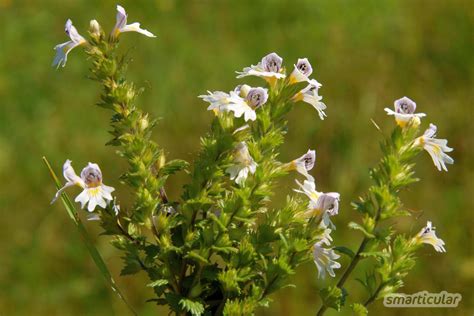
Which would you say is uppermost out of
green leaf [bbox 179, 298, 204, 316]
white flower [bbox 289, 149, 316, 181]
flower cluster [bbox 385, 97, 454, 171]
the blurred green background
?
the blurred green background

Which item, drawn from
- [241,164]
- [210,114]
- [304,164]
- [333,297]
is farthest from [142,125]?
[210,114]

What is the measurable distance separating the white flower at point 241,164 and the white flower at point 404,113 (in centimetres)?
26

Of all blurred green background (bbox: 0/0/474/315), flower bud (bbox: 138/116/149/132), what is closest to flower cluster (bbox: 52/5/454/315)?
flower bud (bbox: 138/116/149/132)

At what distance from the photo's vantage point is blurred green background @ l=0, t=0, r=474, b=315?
3857 mm

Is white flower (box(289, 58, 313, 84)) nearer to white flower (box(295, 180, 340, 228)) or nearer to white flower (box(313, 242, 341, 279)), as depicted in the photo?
white flower (box(295, 180, 340, 228))

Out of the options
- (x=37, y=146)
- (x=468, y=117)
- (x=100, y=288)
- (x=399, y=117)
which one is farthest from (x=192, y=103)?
(x=399, y=117)

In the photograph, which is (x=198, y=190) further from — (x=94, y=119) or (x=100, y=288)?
(x=94, y=119)

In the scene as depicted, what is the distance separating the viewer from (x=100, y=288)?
3838 millimetres

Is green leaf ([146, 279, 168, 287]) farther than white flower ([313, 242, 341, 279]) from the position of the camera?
No

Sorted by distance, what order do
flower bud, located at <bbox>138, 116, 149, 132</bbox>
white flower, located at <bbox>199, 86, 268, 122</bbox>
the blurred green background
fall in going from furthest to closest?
1. the blurred green background
2. flower bud, located at <bbox>138, 116, 149, 132</bbox>
3. white flower, located at <bbox>199, 86, 268, 122</bbox>

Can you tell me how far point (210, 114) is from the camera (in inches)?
185

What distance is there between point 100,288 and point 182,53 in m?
1.98

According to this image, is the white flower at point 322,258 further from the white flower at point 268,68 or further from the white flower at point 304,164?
the white flower at point 268,68

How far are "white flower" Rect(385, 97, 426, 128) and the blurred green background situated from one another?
240 centimetres
